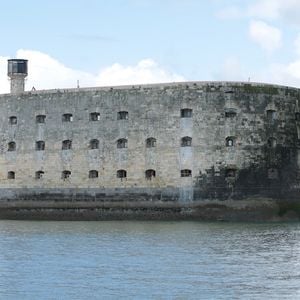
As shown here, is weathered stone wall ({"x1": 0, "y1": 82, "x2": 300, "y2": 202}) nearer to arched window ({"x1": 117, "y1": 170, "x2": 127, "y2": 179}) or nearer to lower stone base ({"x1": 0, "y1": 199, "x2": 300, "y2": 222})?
arched window ({"x1": 117, "y1": 170, "x2": 127, "y2": 179})

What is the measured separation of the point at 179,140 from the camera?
3722 cm

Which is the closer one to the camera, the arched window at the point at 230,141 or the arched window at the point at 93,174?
the arched window at the point at 230,141

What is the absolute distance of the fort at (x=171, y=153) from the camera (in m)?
36.8

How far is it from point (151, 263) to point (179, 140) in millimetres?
16426

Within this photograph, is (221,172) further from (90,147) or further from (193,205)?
(90,147)

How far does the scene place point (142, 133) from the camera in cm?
3769

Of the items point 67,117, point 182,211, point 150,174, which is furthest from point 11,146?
point 182,211

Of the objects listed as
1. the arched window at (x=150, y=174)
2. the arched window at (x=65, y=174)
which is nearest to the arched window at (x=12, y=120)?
the arched window at (x=65, y=174)

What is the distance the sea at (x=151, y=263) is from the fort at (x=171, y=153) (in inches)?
206

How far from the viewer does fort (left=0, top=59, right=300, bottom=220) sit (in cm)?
3684

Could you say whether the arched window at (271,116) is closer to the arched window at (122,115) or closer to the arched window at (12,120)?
the arched window at (122,115)

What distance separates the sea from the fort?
206 inches

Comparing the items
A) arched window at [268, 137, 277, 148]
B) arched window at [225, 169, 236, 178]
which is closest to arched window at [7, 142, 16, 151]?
arched window at [225, 169, 236, 178]

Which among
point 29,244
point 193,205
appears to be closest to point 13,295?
point 29,244
